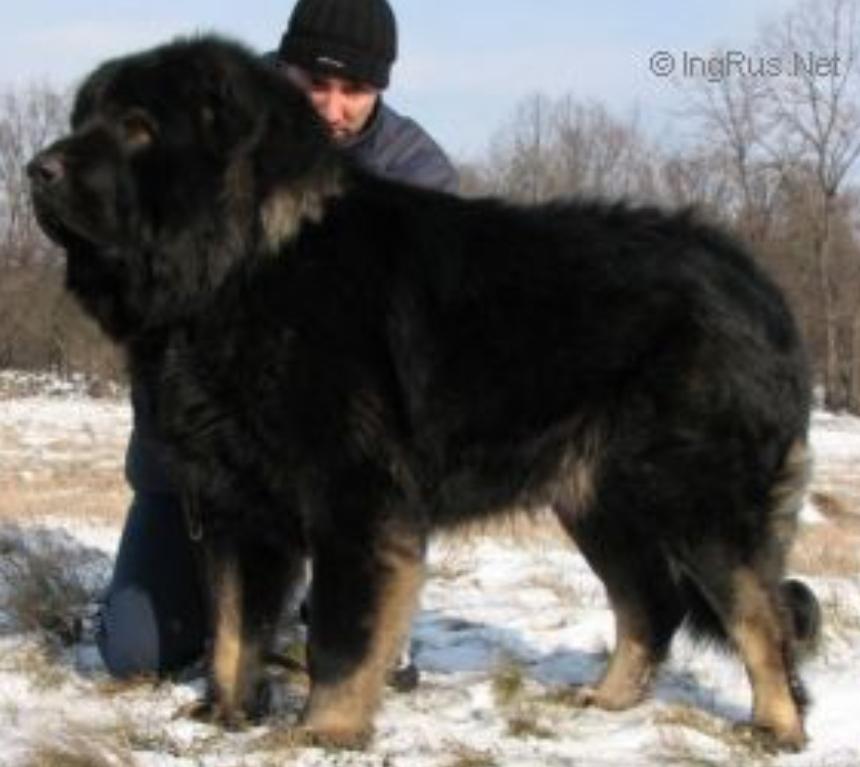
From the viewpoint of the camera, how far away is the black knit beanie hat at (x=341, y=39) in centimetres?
485

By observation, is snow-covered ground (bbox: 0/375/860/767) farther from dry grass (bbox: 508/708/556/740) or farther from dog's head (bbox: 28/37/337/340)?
dog's head (bbox: 28/37/337/340)

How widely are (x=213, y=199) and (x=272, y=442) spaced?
724 millimetres

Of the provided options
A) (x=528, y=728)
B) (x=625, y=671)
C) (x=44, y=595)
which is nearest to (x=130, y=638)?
(x=44, y=595)

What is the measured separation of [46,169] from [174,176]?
1.16 feet

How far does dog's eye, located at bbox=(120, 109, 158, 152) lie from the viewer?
4098 millimetres

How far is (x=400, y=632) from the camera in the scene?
4258mm

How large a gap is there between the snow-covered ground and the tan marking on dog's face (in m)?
1.48

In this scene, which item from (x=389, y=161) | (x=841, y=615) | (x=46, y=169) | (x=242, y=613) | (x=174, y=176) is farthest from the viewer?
(x=841, y=615)

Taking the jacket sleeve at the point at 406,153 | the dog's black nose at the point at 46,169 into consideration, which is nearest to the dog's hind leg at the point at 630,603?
the jacket sleeve at the point at 406,153

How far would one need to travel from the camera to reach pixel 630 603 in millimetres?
5105

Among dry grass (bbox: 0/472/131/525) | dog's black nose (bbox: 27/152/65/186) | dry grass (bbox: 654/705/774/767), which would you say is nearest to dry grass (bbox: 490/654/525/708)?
dry grass (bbox: 654/705/774/767)

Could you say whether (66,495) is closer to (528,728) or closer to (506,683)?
(506,683)

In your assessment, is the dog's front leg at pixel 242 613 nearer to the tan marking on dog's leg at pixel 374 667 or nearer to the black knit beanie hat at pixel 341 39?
the tan marking on dog's leg at pixel 374 667

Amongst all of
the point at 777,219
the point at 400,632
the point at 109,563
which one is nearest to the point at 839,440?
the point at 777,219
